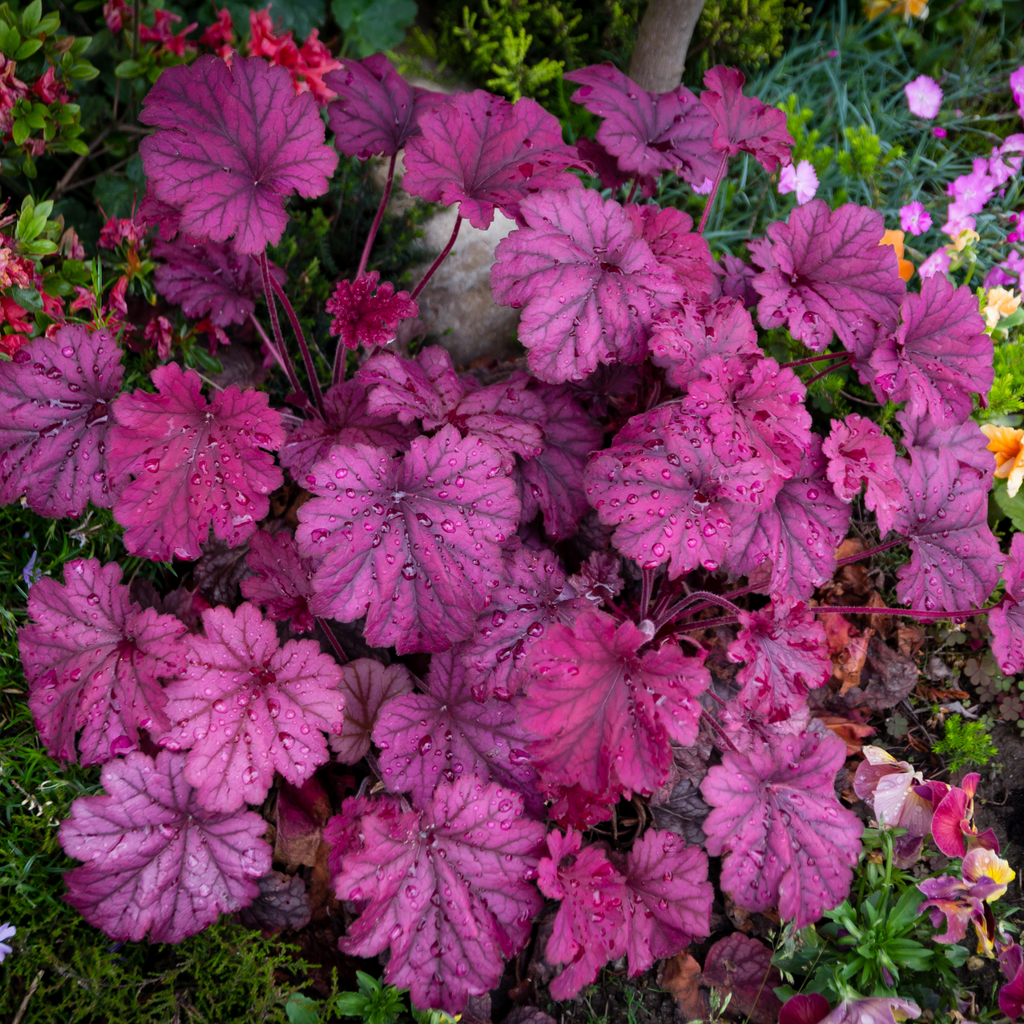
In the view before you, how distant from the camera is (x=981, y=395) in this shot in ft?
6.66

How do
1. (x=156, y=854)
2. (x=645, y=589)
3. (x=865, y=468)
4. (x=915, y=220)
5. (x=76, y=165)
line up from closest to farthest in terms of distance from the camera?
(x=156, y=854)
(x=865, y=468)
(x=645, y=589)
(x=76, y=165)
(x=915, y=220)

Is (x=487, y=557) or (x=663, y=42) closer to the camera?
(x=487, y=557)

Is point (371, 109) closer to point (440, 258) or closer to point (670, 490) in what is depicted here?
point (440, 258)

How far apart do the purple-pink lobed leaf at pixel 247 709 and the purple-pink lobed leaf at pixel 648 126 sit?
1.69 m

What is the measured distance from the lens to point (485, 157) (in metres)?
1.95

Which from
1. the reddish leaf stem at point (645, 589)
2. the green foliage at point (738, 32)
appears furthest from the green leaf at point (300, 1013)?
the green foliage at point (738, 32)

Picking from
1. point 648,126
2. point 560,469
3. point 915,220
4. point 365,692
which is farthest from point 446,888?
point 915,220

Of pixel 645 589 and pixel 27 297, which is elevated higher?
pixel 27 297

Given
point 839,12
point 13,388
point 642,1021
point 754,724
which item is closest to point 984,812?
point 754,724

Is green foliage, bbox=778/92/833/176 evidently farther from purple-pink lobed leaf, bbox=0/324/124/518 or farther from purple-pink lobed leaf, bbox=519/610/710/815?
purple-pink lobed leaf, bbox=0/324/124/518

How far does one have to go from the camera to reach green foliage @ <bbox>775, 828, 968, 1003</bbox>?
187 centimetres

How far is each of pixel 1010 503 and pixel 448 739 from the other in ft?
6.85

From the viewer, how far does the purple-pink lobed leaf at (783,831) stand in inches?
69.3

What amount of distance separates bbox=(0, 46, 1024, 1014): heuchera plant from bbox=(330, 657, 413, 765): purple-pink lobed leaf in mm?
14
